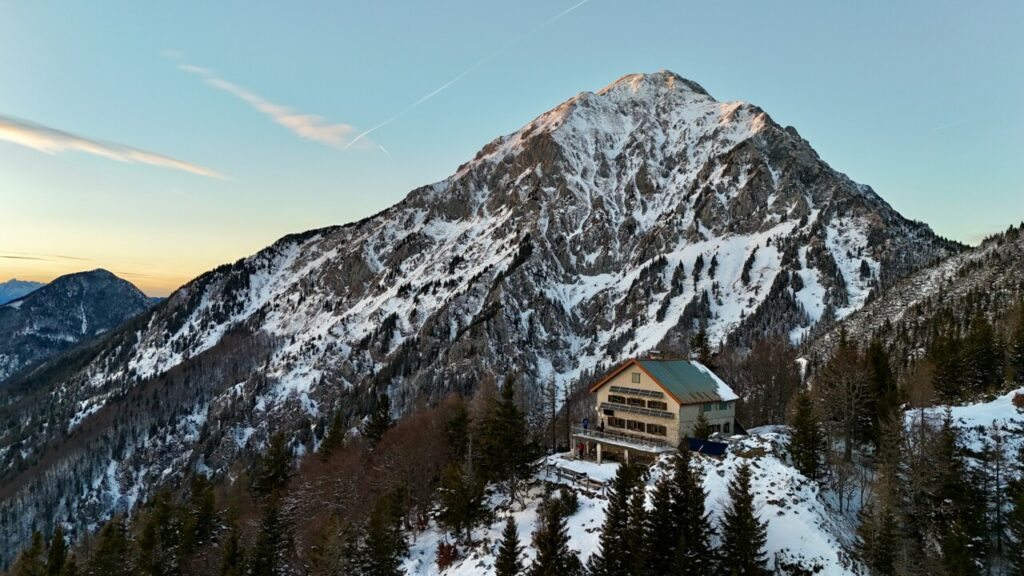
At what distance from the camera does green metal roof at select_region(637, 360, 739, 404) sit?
58.2m

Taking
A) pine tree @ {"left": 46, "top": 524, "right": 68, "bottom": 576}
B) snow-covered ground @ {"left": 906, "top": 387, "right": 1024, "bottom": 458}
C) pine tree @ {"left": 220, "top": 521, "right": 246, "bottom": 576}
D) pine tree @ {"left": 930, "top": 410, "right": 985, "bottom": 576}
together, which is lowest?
pine tree @ {"left": 46, "top": 524, "right": 68, "bottom": 576}

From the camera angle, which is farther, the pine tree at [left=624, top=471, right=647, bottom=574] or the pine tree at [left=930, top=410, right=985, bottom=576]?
the pine tree at [left=930, top=410, right=985, bottom=576]

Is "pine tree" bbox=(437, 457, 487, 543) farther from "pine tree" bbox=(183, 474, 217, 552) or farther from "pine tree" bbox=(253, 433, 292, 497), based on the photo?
"pine tree" bbox=(253, 433, 292, 497)

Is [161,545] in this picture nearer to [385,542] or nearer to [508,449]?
[385,542]

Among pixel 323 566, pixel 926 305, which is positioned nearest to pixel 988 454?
pixel 323 566

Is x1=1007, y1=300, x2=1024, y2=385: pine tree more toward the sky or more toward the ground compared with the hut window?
more toward the sky

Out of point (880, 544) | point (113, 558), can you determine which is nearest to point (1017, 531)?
point (880, 544)

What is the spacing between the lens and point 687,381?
6066 cm

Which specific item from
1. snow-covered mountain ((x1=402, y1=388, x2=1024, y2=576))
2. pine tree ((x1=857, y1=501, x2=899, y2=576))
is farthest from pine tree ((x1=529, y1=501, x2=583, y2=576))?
pine tree ((x1=857, y1=501, x2=899, y2=576))

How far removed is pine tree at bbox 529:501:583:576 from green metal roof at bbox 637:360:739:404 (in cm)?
2329

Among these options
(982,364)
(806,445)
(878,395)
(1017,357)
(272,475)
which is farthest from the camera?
(272,475)

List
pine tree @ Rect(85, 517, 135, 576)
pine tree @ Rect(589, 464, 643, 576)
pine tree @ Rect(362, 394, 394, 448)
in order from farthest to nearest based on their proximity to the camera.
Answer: pine tree @ Rect(362, 394, 394, 448)
pine tree @ Rect(85, 517, 135, 576)
pine tree @ Rect(589, 464, 643, 576)

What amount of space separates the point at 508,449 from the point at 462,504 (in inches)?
252

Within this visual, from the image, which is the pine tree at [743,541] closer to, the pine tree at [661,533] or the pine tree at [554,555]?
the pine tree at [661,533]
